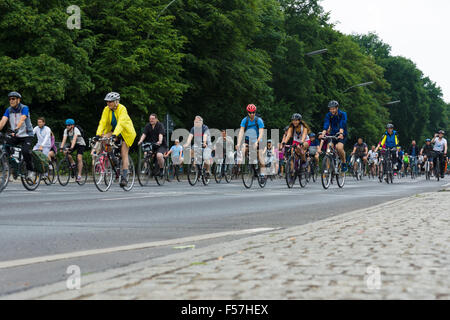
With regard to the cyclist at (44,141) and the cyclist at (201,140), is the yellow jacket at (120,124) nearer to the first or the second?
the cyclist at (44,141)

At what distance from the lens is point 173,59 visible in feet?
101

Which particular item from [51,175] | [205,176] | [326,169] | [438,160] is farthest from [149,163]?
[438,160]

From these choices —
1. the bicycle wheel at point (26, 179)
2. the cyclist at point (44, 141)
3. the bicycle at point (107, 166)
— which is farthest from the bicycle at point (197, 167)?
the bicycle wheel at point (26, 179)

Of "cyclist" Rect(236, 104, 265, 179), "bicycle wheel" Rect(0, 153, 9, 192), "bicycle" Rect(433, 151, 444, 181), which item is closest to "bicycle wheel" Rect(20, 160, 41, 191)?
"bicycle wheel" Rect(0, 153, 9, 192)

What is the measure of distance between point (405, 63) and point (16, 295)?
87274 mm

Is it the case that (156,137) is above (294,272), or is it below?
above

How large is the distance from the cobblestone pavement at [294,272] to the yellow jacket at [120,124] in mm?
9382

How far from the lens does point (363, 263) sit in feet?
15.7

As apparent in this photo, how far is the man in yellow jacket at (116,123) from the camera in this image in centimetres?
1564

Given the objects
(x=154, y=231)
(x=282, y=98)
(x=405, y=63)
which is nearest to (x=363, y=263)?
(x=154, y=231)

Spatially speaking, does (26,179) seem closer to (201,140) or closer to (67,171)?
(67,171)

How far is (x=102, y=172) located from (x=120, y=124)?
1.32 metres

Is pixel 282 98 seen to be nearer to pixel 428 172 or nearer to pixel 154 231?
pixel 428 172

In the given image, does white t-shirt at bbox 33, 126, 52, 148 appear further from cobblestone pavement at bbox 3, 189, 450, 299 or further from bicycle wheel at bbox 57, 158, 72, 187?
cobblestone pavement at bbox 3, 189, 450, 299
